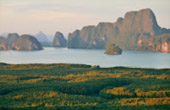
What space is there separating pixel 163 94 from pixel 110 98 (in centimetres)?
866

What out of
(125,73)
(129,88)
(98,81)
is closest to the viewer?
(129,88)

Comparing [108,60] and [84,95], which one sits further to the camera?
[108,60]

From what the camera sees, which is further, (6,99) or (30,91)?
(30,91)

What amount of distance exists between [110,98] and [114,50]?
11740 cm

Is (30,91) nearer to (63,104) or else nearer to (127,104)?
(63,104)

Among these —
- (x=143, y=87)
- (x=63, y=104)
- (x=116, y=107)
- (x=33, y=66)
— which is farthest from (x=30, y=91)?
(x=33, y=66)

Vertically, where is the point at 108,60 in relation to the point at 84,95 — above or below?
above

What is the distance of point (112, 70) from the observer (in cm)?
7712

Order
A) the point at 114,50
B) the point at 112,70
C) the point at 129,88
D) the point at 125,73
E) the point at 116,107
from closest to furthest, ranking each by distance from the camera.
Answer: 1. the point at 116,107
2. the point at 129,88
3. the point at 125,73
4. the point at 112,70
5. the point at 114,50

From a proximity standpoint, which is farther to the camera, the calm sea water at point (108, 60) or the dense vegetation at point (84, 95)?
the calm sea water at point (108, 60)

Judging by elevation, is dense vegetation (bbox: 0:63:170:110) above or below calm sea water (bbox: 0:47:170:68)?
below

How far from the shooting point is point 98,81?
57812 mm

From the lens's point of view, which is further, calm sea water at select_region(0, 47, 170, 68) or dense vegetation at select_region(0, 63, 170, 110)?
calm sea water at select_region(0, 47, 170, 68)

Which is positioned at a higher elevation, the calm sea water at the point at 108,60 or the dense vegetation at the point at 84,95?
the calm sea water at the point at 108,60
